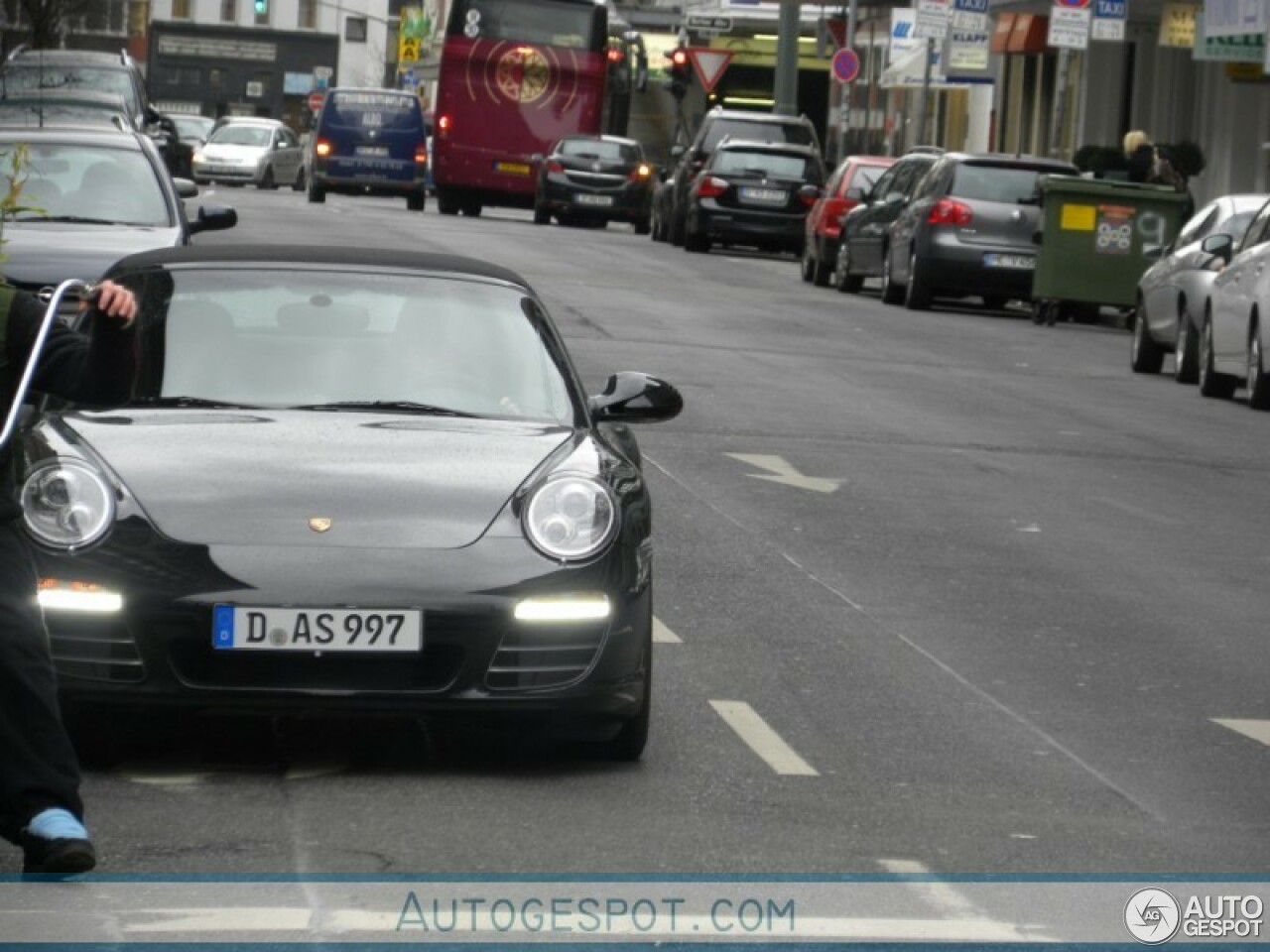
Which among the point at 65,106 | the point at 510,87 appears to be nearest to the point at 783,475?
the point at 65,106

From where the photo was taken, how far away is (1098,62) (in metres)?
53.2

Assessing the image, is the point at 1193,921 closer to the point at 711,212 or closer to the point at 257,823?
the point at 257,823

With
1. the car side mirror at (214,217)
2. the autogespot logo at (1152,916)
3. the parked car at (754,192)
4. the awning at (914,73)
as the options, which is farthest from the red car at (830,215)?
the autogespot logo at (1152,916)

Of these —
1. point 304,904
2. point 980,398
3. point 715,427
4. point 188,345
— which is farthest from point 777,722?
point 980,398

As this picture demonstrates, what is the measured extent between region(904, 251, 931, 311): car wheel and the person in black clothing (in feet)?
84.1

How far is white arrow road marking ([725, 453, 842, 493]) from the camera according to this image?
48.3 feet

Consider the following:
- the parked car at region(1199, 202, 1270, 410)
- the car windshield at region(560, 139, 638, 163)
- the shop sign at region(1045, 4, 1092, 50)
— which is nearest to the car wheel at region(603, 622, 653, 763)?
the parked car at region(1199, 202, 1270, 410)

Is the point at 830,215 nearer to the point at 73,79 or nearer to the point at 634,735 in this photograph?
the point at 73,79

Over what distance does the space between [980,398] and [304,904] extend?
14.8 metres

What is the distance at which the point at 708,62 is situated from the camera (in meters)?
61.4

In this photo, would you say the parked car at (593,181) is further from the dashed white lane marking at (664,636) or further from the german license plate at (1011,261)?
the dashed white lane marking at (664,636)

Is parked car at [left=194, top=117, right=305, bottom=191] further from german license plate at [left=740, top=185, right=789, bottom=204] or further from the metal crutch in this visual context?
the metal crutch

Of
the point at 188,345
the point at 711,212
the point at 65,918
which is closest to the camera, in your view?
the point at 65,918

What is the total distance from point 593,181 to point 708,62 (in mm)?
12064
